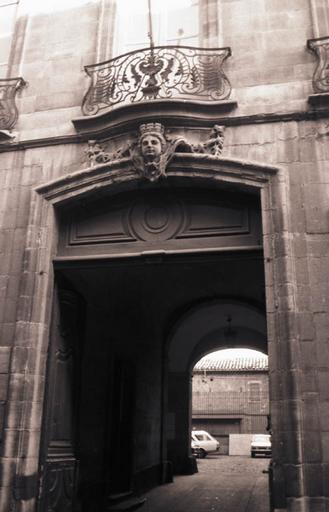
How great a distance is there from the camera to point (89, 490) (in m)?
8.06

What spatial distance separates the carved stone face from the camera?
21.1 ft

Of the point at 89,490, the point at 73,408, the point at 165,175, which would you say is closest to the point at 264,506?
the point at 89,490

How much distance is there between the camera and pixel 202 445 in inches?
880

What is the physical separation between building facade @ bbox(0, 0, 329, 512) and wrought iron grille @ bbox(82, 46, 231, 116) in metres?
0.03

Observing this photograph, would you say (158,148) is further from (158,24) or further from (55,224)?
(158,24)

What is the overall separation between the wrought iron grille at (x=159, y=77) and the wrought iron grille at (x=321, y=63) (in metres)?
1.05

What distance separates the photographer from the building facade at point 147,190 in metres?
5.58

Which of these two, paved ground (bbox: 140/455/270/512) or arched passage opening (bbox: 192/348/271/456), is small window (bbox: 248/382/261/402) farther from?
paved ground (bbox: 140/455/270/512)

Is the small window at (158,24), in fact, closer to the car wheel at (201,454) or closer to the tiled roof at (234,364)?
the car wheel at (201,454)

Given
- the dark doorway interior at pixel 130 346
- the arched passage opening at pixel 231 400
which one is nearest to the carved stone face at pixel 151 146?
the dark doorway interior at pixel 130 346

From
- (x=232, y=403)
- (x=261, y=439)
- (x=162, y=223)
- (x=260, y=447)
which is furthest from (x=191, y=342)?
(x=232, y=403)

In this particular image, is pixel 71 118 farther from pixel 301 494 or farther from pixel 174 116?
pixel 301 494

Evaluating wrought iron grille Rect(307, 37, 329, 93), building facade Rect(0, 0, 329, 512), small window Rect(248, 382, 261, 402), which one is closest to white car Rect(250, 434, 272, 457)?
small window Rect(248, 382, 261, 402)

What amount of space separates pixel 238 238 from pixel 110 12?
13.3 ft
